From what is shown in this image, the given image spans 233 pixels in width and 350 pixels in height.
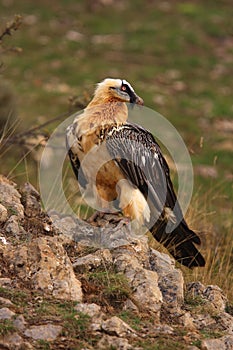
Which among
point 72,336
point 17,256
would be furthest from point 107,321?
point 17,256

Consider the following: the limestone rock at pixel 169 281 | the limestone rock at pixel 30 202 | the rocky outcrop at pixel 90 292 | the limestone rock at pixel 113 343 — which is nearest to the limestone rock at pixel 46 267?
the rocky outcrop at pixel 90 292

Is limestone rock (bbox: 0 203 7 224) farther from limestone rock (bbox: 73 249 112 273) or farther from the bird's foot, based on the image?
the bird's foot

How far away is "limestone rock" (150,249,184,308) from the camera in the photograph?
5.74m

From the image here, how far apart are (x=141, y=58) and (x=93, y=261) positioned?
17.5 meters

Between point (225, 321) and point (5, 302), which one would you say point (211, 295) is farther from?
point (5, 302)

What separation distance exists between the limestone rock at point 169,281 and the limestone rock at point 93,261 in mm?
445

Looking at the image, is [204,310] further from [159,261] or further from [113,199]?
[113,199]

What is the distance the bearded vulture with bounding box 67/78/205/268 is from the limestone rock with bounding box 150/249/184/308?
808 millimetres

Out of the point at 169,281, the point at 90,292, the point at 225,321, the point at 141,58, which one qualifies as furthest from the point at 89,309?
the point at 141,58

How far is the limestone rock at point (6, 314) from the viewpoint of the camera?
4824 mm

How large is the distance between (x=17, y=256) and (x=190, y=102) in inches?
586

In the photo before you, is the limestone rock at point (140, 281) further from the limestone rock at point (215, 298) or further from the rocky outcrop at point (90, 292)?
the limestone rock at point (215, 298)

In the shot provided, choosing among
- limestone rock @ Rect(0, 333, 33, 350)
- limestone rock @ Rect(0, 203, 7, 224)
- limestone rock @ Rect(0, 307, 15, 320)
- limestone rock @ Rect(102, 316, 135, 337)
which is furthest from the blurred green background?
limestone rock @ Rect(0, 333, 33, 350)

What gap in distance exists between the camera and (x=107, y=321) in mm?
4875
